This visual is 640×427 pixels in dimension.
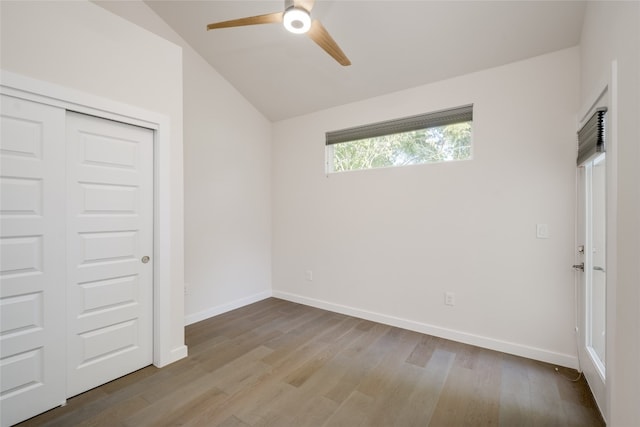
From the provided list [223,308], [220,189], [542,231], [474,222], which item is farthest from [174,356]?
[542,231]

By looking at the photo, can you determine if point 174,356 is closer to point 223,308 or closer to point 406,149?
point 223,308

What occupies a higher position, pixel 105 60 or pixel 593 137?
pixel 105 60

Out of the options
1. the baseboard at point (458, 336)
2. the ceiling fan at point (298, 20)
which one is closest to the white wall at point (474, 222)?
the baseboard at point (458, 336)

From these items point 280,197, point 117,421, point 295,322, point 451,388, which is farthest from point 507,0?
point 117,421

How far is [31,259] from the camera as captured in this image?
5.87 ft

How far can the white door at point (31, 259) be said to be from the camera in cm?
170

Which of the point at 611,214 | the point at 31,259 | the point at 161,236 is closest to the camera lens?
the point at 611,214

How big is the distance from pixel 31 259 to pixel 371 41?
3.26 m

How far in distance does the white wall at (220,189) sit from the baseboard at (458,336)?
103 centimetres

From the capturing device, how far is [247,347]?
9.04ft

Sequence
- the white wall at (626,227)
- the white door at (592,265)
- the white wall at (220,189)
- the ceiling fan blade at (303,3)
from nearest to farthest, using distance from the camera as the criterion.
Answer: the white wall at (626,227) < the ceiling fan blade at (303,3) < the white door at (592,265) < the white wall at (220,189)

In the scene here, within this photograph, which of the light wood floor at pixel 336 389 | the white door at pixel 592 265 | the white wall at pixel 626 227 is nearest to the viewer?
the white wall at pixel 626 227

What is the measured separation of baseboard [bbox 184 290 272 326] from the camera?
3320 millimetres

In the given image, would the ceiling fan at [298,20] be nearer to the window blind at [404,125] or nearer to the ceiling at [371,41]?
the ceiling at [371,41]
